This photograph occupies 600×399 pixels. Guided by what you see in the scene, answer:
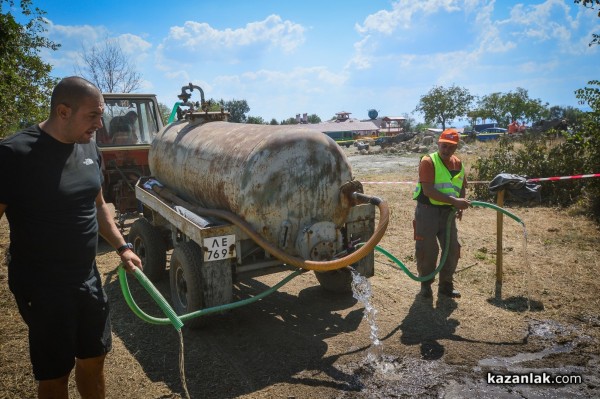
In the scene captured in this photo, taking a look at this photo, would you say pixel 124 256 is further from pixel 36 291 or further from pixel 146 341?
pixel 146 341

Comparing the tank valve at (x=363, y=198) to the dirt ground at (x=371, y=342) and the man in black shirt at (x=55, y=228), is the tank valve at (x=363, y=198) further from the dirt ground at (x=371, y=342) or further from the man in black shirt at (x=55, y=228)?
the man in black shirt at (x=55, y=228)

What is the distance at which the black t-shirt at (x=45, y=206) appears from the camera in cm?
217

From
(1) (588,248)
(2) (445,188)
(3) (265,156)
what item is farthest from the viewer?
(1) (588,248)

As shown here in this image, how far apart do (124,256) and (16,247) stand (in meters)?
0.61

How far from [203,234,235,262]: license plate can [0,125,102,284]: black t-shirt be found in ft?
4.76

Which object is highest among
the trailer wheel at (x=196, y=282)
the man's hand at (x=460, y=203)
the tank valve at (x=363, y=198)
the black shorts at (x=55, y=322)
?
the tank valve at (x=363, y=198)

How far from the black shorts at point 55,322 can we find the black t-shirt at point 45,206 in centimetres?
7

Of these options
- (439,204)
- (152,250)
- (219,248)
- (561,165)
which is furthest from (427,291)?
(561,165)

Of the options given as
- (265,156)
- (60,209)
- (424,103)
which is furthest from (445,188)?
(424,103)

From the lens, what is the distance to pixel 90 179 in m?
2.46

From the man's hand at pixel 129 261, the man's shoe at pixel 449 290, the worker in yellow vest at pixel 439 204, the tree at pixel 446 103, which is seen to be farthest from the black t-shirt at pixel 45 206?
the tree at pixel 446 103

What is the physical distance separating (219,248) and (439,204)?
2.50 meters

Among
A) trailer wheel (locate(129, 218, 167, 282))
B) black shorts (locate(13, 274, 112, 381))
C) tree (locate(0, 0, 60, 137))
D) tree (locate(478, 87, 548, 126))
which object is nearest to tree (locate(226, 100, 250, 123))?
tree (locate(478, 87, 548, 126))

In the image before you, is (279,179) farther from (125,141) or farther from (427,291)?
(125,141)
